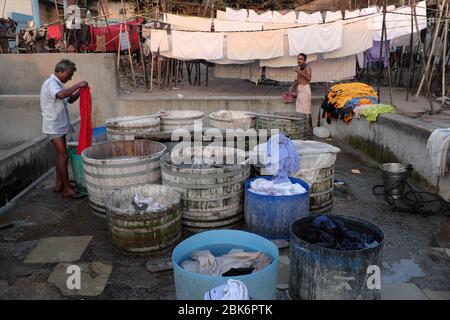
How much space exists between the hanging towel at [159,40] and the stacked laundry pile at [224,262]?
1040cm

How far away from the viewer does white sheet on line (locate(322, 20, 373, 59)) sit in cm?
1205

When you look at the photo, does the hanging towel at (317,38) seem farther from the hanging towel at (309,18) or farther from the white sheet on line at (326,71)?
the hanging towel at (309,18)

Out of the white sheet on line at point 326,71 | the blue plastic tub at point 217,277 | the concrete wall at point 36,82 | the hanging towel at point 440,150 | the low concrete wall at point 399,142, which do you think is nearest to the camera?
the blue plastic tub at point 217,277

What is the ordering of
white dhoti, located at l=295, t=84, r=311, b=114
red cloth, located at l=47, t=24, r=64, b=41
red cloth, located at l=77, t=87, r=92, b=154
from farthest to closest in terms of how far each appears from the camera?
red cloth, located at l=47, t=24, r=64, b=41 → white dhoti, located at l=295, t=84, r=311, b=114 → red cloth, located at l=77, t=87, r=92, b=154

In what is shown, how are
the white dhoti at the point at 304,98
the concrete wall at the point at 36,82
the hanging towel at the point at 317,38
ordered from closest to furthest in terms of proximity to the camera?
the white dhoti at the point at 304,98 < the concrete wall at the point at 36,82 < the hanging towel at the point at 317,38

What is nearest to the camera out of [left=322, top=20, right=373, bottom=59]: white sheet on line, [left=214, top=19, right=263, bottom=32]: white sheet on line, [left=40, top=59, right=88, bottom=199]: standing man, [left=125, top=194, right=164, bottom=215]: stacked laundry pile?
[left=125, top=194, right=164, bottom=215]: stacked laundry pile

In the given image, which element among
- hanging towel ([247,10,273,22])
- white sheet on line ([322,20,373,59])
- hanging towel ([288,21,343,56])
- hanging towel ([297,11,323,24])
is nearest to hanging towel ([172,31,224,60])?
hanging towel ([288,21,343,56])

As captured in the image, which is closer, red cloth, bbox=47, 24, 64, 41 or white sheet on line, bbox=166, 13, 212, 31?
white sheet on line, bbox=166, 13, 212, 31

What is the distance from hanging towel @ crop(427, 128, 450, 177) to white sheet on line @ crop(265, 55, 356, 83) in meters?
7.52

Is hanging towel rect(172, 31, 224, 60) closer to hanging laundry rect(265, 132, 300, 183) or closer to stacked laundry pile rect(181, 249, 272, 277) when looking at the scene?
hanging laundry rect(265, 132, 300, 183)

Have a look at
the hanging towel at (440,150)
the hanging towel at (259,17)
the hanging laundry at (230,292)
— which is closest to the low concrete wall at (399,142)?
the hanging towel at (440,150)

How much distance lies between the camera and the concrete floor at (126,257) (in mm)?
3789

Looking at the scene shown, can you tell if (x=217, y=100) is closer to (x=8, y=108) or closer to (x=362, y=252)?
(x=8, y=108)
